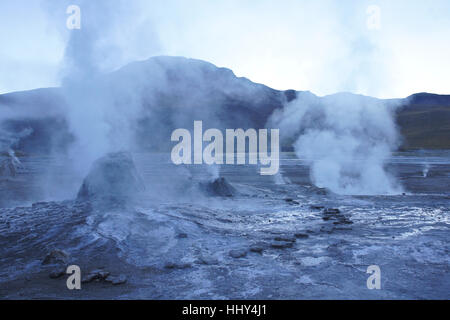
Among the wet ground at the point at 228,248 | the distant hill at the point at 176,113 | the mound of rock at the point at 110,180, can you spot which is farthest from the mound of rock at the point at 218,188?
the distant hill at the point at 176,113

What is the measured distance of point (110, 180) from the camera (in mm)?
11961

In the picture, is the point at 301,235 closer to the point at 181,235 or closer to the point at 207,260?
the point at 207,260

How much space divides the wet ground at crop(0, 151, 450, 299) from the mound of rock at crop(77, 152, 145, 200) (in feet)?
2.68

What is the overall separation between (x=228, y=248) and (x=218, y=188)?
7089 mm

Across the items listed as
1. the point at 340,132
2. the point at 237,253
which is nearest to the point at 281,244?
the point at 237,253

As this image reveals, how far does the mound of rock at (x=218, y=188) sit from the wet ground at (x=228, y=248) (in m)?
1.60

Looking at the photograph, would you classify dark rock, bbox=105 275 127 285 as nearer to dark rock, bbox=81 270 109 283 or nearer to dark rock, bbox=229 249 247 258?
dark rock, bbox=81 270 109 283

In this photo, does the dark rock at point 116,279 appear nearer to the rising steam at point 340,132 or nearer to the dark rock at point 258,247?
the dark rock at point 258,247

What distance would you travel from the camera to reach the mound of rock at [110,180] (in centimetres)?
1162
